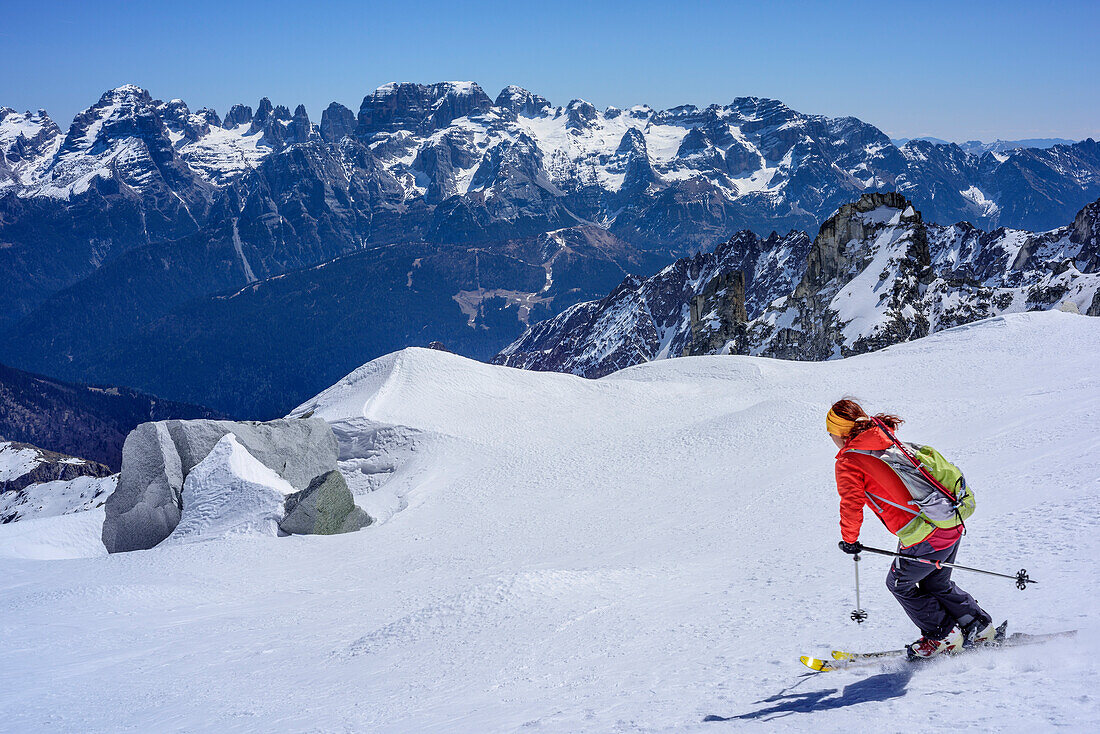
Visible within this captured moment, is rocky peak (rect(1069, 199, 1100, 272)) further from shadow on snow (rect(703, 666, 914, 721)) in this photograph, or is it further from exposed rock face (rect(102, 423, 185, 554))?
shadow on snow (rect(703, 666, 914, 721))

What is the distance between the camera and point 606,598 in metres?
12.3

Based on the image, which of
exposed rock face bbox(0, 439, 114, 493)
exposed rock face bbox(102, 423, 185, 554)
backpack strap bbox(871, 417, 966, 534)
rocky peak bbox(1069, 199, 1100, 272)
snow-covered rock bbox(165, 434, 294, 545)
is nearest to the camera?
backpack strap bbox(871, 417, 966, 534)

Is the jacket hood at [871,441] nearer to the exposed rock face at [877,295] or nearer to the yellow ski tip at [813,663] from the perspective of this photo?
the yellow ski tip at [813,663]

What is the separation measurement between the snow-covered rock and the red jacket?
1972 cm

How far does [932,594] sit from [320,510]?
749 inches

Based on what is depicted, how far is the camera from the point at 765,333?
111 metres

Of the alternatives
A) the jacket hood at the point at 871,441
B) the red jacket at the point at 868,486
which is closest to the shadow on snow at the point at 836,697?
the red jacket at the point at 868,486

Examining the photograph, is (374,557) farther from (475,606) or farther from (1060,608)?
(1060,608)

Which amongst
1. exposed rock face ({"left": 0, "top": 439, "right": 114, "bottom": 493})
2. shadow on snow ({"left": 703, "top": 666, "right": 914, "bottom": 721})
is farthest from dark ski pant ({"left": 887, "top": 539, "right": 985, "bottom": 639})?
exposed rock face ({"left": 0, "top": 439, "right": 114, "bottom": 493})

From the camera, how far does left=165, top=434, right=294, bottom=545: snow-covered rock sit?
74.2ft

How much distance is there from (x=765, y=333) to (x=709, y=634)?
350ft

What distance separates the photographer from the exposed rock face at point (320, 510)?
2228cm

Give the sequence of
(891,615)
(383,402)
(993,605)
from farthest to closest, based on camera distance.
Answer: (383,402), (891,615), (993,605)

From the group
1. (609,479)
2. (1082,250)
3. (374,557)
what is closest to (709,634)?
(374,557)
